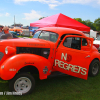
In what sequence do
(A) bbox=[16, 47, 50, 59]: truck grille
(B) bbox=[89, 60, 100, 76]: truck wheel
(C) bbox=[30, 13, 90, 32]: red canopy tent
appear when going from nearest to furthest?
(A) bbox=[16, 47, 50, 59]: truck grille → (B) bbox=[89, 60, 100, 76]: truck wheel → (C) bbox=[30, 13, 90, 32]: red canopy tent

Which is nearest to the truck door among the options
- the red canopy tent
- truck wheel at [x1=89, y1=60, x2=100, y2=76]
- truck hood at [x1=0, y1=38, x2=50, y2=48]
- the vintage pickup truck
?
the vintage pickup truck

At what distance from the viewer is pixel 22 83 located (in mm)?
3217

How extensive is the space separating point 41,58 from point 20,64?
67 cm

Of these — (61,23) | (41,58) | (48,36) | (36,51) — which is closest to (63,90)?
(41,58)

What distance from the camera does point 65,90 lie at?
370 cm

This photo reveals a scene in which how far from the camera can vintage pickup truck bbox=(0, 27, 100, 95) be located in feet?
10.1

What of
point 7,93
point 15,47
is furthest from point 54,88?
point 15,47

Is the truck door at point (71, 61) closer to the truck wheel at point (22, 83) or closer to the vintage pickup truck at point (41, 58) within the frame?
the vintage pickup truck at point (41, 58)

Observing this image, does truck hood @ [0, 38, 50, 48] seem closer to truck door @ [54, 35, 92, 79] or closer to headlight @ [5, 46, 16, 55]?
headlight @ [5, 46, 16, 55]

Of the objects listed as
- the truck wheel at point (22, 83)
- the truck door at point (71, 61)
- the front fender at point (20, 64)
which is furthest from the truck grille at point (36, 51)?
the truck wheel at point (22, 83)

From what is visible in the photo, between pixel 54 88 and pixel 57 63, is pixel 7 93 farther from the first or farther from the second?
pixel 57 63

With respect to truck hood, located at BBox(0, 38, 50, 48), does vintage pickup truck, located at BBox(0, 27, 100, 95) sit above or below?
below

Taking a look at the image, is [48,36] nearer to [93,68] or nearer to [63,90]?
[63,90]

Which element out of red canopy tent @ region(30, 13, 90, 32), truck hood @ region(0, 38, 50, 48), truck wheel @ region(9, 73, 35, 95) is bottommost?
truck wheel @ region(9, 73, 35, 95)
